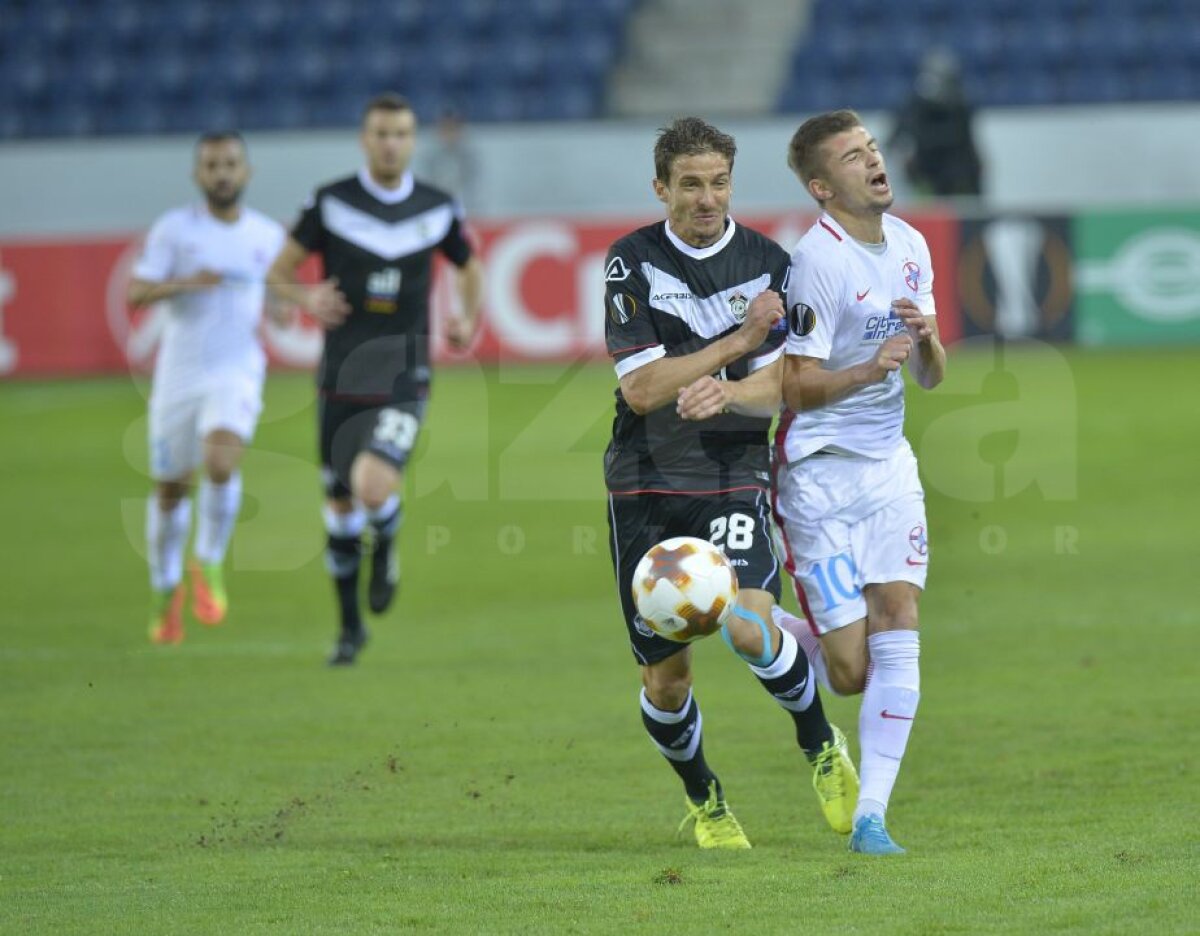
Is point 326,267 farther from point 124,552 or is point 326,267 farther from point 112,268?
point 112,268

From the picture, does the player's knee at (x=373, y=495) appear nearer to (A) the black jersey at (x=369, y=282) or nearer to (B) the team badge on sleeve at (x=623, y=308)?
(A) the black jersey at (x=369, y=282)

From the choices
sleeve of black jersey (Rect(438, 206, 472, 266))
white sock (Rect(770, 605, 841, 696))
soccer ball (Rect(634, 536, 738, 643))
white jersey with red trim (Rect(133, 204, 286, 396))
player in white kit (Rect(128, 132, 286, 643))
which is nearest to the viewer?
soccer ball (Rect(634, 536, 738, 643))

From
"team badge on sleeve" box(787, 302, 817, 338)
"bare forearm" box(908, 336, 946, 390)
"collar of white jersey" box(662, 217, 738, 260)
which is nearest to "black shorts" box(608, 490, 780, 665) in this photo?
"team badge on sleeve" box(787, 302, 817, 338)

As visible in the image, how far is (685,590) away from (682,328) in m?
0.92

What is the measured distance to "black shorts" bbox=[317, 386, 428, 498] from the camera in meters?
10.1

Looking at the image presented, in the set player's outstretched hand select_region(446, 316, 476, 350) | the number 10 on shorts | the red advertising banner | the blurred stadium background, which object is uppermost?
the blurred stadium background

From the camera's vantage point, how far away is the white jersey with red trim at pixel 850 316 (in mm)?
6414

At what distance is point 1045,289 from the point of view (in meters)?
22.3

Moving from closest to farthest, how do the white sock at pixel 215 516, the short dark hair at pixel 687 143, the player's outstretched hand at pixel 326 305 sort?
the short dark hair at pixel 687 143, the player's outstretched hand at pixel 326 305, the white sock at pixel 215 516

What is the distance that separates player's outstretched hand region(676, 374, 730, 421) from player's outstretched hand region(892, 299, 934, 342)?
0.61 meters

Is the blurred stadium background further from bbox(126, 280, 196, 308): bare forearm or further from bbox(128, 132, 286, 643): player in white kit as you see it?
bbox(126, 280, 196, 308): bare forearm

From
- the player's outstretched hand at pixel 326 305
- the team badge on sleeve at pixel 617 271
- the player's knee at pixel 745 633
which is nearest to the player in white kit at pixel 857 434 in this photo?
the player's knee at pixel 745 633

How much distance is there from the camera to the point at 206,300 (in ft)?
37.6

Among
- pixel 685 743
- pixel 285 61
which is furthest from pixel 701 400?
pixel 285 61
